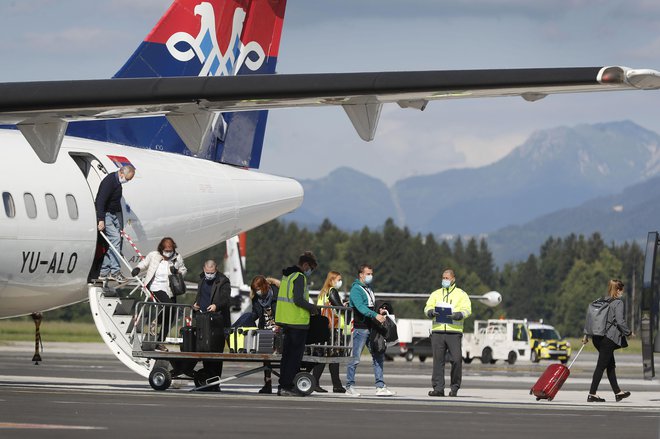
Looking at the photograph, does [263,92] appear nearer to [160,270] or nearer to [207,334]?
[207,334]

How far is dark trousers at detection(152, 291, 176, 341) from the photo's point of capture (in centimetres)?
1906

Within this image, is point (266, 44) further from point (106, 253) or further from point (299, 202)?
point (106, 253)

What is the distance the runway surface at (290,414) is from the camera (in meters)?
12.2

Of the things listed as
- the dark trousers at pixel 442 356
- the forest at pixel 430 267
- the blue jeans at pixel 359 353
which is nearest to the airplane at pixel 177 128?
the blue jeans at pixel 359 353

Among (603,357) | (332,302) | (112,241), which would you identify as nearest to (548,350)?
(603,357)

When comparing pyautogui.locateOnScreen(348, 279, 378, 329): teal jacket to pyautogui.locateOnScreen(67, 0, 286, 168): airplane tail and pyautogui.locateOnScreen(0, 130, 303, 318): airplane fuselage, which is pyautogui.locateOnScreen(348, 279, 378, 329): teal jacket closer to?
pyautogui.locateOnScreen(0, 130, 303, 318): airplane fuselage

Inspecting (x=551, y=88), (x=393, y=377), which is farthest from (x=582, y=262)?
(x=551, y=88)

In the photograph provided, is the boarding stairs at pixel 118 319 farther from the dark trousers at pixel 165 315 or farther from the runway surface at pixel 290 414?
the runway surface at pixel 290 414

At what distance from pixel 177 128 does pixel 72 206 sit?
3655mm

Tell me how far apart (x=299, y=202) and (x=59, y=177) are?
5818 mm

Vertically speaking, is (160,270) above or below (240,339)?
above

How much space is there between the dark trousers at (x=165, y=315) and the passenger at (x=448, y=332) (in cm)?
388

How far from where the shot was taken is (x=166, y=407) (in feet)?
48.9

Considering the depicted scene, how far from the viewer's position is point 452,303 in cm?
2027
